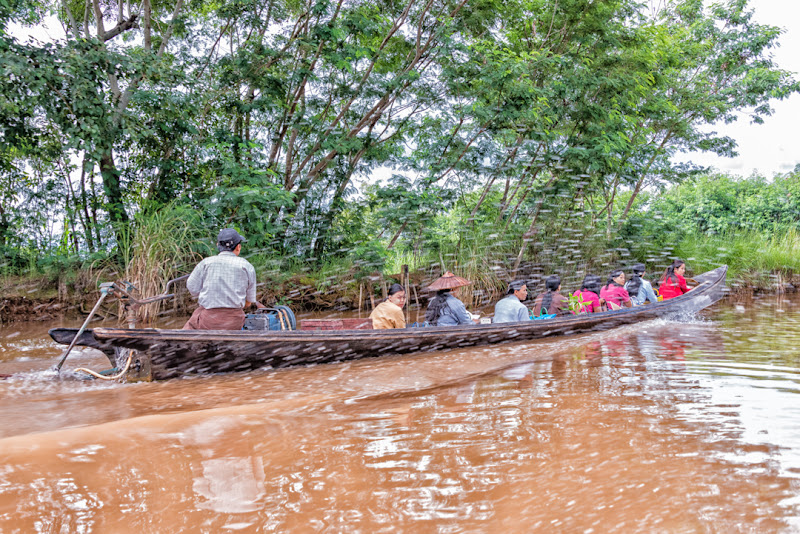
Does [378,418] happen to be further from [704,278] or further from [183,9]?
[183,9]

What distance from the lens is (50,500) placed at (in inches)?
93.0

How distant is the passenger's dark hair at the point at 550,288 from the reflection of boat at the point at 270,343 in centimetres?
53

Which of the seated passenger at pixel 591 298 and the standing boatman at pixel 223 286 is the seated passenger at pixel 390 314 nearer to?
the standing boatman at pixel 223 286

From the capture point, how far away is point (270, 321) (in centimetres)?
568

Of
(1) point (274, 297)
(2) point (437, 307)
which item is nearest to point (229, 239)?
(2) point (437, 307)

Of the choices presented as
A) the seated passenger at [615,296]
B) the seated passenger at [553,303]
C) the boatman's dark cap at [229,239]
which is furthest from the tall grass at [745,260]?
the boatman's dark cap at [229,239]

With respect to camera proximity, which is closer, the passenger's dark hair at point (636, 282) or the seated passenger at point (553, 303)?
the seated passenger at point (553, 303)

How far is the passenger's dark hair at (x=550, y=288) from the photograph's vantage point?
723 cm

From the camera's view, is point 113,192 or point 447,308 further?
point 113,192

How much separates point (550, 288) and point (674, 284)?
3.62 meters

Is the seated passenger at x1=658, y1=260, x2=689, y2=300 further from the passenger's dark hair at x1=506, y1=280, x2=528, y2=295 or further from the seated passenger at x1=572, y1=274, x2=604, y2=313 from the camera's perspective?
the passenger's dark hair at x1=506, y1=280, x2=528, y2=295

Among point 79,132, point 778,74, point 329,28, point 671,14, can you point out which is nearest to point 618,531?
point 79,132

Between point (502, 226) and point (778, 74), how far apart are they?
9045mm

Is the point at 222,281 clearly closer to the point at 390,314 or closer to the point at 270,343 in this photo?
the point at 270,343
